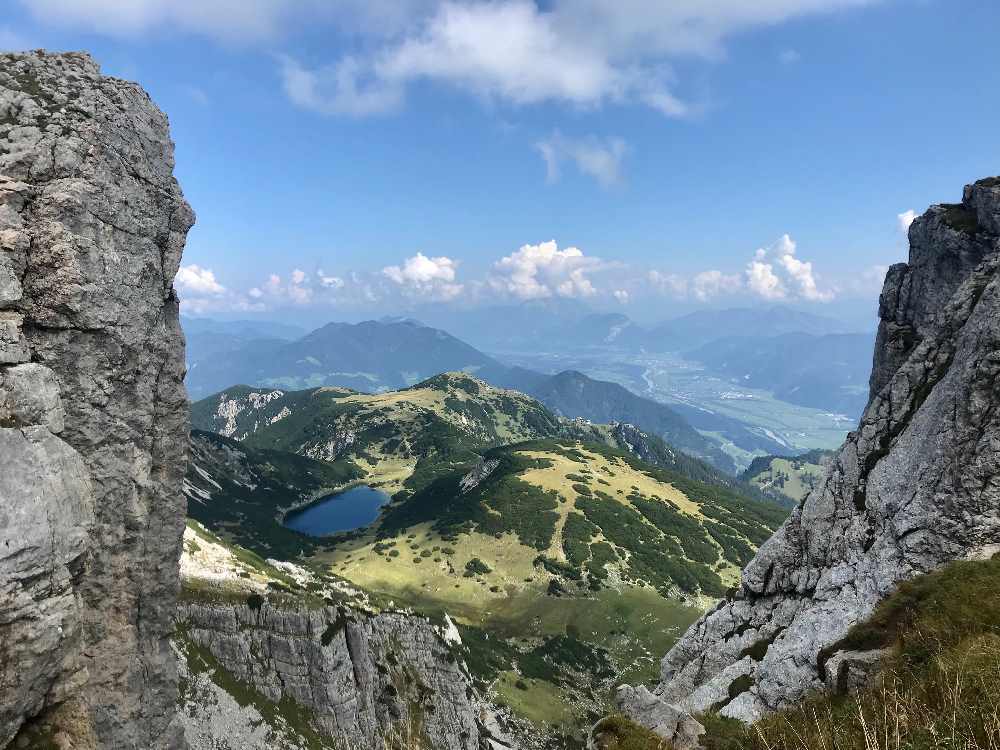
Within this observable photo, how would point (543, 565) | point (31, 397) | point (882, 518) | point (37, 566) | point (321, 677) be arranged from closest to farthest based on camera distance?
point (37, 566) → point (31, 397) → point (882, 518) → point (321, 677) → point (543, 565)

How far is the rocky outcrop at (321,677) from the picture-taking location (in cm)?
4253

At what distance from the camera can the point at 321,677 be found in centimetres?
4800

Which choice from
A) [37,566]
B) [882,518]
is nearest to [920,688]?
[882,518]

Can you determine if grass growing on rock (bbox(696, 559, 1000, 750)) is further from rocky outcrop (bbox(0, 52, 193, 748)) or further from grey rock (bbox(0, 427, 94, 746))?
rocky outcrop (bbox(0, 52, 193, 748))

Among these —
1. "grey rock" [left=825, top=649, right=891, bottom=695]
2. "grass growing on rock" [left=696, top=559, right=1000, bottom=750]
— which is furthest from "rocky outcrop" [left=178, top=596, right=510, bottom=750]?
"grass growing on rock" [left=696, top=559, right=1000, bottom=750]

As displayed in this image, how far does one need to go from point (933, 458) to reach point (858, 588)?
8.92m

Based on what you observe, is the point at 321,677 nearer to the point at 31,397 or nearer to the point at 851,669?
the point at 31,397

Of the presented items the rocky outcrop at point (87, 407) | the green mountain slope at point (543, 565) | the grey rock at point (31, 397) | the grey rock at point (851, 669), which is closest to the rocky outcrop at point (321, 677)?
the green mountain slope at point (543, 565)

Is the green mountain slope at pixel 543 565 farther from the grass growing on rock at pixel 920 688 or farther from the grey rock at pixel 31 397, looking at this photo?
the grey rock at pixel 31 397

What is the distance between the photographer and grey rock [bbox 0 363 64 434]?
54.0ft

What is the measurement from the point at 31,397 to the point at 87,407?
244 cm

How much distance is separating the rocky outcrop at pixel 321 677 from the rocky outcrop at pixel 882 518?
2568 centimetres

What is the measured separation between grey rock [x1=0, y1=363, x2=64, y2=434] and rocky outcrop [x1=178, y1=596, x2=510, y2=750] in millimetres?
33049

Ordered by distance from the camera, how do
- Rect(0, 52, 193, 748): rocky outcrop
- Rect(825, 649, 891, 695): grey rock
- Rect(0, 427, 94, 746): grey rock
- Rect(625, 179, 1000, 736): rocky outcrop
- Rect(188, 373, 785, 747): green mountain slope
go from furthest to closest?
Rect(188, 373, 785, 747): green mountain slope, Rect(625, 179, 1000, 736): rocky outcrop, Rect(825, 649, 891, 695): grey rock, Rect(0, 52, 193, 748): rocky outcrop, Rect(0, 427, 94, 746): grey rock
